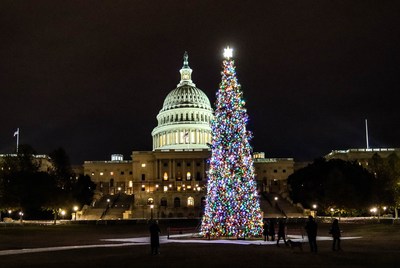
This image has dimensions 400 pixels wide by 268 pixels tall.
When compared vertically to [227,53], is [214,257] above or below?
below

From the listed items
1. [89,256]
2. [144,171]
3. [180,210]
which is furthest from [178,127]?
[89,256]

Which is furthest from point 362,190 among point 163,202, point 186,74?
point 186,74

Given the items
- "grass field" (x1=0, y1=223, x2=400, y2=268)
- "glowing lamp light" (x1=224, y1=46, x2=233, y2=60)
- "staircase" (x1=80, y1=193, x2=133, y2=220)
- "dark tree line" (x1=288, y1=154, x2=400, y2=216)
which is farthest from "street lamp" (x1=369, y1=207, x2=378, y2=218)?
"grass field" (x1=0, y1=223, x2=400, y2=268)

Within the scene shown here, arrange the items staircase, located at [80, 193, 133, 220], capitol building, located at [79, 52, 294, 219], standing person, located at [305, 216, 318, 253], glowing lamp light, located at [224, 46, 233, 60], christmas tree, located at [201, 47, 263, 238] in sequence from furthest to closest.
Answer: capitol building, located at [79, 52, 294, 219] < staircase, located at [80, 193, 133, 220] < glowing lamp light, located at [224, 46, 233, 60] < christmas tree, located at [201, 47, 263, 238] < standing person, located at [305, 216, 318, 253]

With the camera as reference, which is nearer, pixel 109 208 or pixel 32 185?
pixel 32 185

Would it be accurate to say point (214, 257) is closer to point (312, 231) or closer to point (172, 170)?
point (312, 231)

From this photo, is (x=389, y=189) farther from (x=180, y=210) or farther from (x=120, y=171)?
(x=120, y=171)

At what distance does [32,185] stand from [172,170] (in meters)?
73.8

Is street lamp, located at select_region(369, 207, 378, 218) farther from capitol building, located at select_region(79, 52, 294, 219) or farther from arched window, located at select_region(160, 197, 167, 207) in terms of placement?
arched window, located at select_region(160, 197, 167, 207)

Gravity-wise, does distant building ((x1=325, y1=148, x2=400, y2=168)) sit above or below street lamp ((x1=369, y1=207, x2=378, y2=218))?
above

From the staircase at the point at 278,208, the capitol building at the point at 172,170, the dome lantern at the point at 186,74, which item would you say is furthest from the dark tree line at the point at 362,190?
the dome lantern at the point at 186,74

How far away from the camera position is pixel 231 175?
39.3 m

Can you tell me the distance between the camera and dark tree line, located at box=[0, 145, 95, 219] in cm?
7275

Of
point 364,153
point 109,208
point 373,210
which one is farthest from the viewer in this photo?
point 364,153
